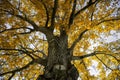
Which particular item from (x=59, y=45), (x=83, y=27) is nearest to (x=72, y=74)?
(x=59, y=45)

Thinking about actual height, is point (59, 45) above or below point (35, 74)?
above

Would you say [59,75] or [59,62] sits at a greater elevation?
[59,62]

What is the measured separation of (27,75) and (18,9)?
3889 millimetres

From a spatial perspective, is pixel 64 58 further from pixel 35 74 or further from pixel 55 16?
pixel 35 74

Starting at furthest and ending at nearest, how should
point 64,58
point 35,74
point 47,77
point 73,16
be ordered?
point 35,74
point 73,16
point 64,58
point 47,77

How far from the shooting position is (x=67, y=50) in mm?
8805

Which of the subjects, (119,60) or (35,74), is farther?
(35,74)

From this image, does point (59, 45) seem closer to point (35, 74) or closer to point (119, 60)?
point (119, 60)

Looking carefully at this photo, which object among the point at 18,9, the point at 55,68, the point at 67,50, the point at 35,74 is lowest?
the point at 35,74

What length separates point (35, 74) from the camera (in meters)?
12.2

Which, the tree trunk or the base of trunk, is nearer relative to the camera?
the base of trunk

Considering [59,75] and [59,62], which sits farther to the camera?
[59,62]

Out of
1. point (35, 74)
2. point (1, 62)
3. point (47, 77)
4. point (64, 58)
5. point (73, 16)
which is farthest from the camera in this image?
point (35, 74)

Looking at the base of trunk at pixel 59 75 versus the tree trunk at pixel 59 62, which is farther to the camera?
the tree trunk at pixel 59 62
